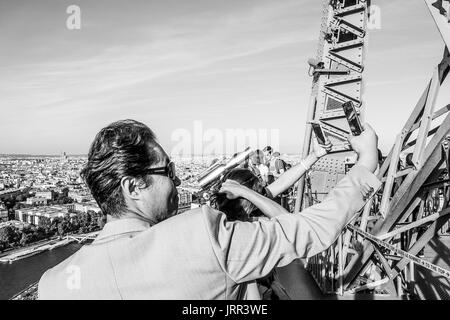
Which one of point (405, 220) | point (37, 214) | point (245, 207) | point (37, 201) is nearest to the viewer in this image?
point (245, 207)

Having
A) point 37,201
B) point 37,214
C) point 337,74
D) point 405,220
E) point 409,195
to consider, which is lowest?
point 37,214

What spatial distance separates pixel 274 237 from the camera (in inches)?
34.9

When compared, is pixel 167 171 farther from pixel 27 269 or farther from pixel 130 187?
pixel 27 269

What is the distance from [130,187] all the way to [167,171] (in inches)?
5.4

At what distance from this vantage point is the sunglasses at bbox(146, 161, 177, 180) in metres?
1.17

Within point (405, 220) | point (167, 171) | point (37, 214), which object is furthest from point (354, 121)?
point (37, 214)

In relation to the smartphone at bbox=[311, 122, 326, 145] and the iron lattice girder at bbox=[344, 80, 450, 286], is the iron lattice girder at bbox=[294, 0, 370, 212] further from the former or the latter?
the smartphone at bbox=[311, 122, 326, 145]

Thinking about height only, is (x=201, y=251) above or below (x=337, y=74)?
below

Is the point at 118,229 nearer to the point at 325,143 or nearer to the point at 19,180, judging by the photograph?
the point at 325,143

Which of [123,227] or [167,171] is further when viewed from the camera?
[167,171]

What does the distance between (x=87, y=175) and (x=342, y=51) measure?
4.45m

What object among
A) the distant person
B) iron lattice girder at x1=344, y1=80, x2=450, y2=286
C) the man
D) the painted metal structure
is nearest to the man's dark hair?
the man

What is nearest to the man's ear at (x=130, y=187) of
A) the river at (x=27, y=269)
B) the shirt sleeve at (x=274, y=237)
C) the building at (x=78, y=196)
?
the shirt sleeve at (x=274, y=237)

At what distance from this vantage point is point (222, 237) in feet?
2.87
